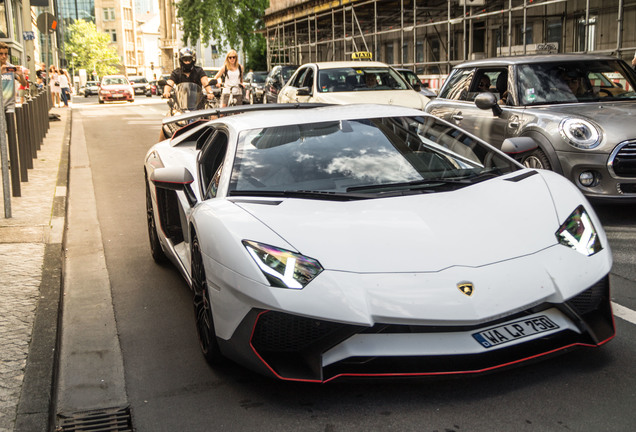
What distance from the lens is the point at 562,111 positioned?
8.10 metres

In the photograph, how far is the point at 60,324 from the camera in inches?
201

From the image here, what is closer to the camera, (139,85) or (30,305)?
(30,305)

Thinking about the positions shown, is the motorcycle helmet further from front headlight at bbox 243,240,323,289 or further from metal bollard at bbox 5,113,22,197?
front headlight at bbox 243,240,323,289

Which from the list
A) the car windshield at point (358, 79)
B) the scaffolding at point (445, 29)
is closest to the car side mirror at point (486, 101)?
the car windshield at point (358, 79)

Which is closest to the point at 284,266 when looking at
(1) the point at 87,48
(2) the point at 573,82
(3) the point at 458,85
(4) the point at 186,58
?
(2) the point at 573,82

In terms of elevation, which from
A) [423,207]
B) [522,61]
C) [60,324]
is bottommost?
[60,324]

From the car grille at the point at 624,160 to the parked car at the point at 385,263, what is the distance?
10.3 ft

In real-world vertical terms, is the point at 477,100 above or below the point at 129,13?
below

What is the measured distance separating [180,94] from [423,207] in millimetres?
9001

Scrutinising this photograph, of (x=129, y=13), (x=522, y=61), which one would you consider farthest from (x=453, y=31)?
(x=129, y=13)

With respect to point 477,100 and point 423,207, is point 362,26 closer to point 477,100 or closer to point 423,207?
point 477,100

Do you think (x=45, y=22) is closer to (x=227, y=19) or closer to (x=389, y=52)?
(x=389, y=52)

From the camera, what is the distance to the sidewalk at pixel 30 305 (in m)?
3.73

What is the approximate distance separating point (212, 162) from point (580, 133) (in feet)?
13.5
